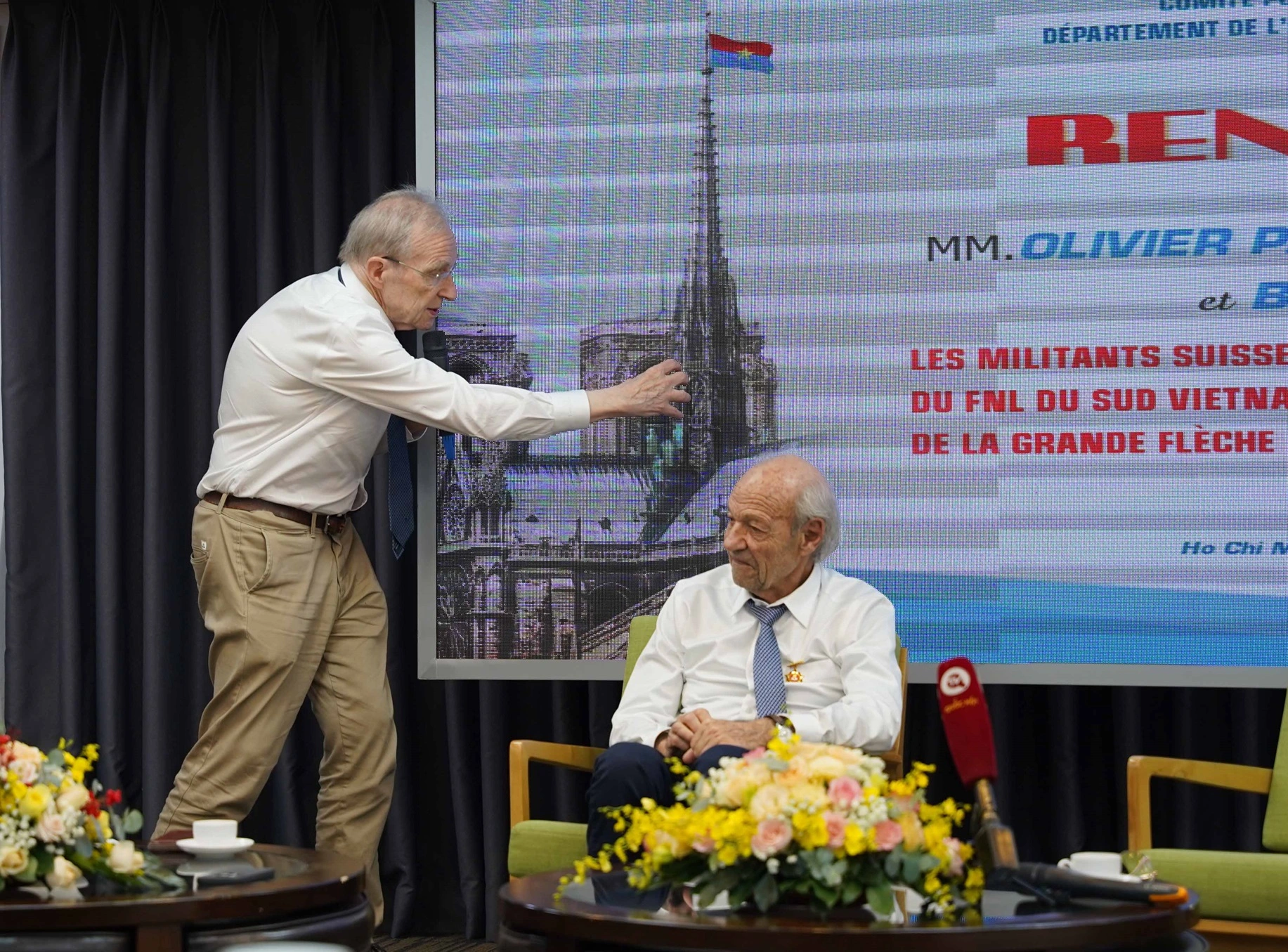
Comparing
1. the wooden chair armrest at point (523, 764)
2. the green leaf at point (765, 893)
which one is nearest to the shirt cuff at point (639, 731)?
the wooden chair armrest at point (523, 764)

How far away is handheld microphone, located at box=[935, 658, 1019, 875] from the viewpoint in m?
2.08

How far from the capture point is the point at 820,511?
10.7ft

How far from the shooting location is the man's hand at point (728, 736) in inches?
117

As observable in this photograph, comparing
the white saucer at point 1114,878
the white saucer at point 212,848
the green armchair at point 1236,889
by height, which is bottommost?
the green armchair at point 1236,889

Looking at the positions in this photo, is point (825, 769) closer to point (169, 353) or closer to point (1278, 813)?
point (1278, 813)

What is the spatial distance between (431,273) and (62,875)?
1.81m

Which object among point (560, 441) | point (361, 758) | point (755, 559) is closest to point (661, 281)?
point (560, 441)

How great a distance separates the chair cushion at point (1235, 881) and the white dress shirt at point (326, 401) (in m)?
1.56

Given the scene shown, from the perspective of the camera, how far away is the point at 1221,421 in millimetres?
3635

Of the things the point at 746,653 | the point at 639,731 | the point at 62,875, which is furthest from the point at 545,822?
the point at 62,875

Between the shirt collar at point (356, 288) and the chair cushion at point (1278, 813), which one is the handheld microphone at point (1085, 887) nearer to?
the chair cushion at point (1278, 813)

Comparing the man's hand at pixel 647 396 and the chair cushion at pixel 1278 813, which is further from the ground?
the man's hand at pixel 647 396

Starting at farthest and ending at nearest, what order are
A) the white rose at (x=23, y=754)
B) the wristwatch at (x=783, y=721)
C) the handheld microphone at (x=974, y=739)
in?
the wristwatch at (x=783, y=721)
the white rose at (x=23, y=754)
the handheld microphone at (x=974, y=739)

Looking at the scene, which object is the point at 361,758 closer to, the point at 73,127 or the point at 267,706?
the point at 267,706
